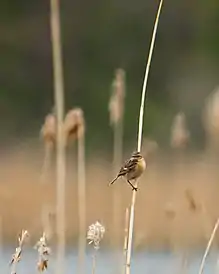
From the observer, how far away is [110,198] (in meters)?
6.27

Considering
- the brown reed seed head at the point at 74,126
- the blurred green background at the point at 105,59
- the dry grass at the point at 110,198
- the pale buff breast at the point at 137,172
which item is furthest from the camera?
the blurred green background at the point at 105,59

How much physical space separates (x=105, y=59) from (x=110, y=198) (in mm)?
5019

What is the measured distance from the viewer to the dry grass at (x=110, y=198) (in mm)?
4094

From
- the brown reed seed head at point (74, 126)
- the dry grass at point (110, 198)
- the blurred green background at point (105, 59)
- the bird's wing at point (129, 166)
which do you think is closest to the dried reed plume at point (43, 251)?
the bird's wing at point (129, 166)

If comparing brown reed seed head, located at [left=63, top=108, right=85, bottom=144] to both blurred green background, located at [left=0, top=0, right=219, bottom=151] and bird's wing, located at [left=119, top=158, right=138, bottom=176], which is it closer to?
bird's wing, located at [left=119, top=158, right=138, bottom=176]

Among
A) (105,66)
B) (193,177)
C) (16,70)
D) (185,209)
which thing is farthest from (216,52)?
(185,209)

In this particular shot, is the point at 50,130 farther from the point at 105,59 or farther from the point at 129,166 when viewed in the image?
the point at 105,59

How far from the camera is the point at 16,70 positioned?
418 inches

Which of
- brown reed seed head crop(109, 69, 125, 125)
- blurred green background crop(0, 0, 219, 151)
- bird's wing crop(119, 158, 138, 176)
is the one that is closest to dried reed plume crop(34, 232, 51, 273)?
bird's wing crop(119, 158, 138, 176)

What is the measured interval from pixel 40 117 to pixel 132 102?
789 millimetres

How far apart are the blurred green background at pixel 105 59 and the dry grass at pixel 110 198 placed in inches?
58.5

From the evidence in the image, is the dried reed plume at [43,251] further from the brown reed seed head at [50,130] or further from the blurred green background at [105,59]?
the blurred green background at [105,59]

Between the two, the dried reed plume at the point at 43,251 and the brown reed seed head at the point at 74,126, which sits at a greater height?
the brown reed seed head at the point at 74,126

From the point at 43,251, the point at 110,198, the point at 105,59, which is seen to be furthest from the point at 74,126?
the point at 105,59
